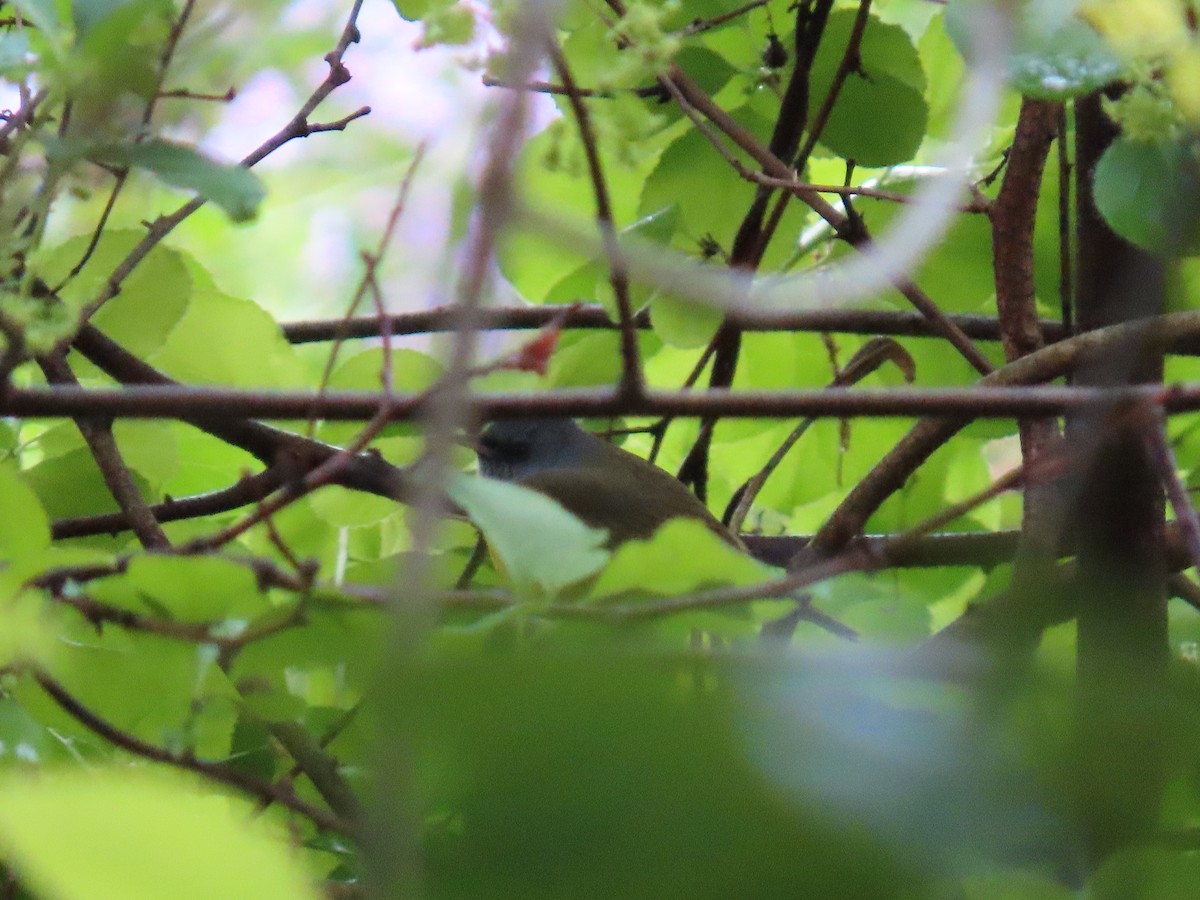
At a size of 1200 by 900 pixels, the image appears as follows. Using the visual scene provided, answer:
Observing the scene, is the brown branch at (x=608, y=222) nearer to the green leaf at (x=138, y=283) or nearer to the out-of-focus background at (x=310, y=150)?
the out-of-focus background at (x=310, y=150)

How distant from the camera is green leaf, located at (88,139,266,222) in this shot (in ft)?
1.99

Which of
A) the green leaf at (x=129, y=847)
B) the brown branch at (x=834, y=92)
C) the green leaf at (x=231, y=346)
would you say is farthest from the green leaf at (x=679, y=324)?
the green leaf at (x=129, y=847)

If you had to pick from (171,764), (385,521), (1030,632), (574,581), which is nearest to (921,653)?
(1030,632)

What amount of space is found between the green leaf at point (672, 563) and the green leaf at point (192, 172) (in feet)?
0.87

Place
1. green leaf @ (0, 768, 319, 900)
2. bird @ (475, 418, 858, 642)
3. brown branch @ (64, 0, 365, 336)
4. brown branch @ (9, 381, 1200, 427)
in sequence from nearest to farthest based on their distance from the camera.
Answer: green leaf @ (0, 768, 319, 900) < brown branch @ (9, 381, 1200, 427) < brown branch @ (64, 0, 365, 336) < bird @ (475, 418, 858, 642)

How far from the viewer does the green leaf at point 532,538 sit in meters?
Result: 0.47

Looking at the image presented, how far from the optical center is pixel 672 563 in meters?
0.48

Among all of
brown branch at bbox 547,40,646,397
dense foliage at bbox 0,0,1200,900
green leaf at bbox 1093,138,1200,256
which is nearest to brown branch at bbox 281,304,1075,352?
dense foliage at bbox 0,0,1200,900

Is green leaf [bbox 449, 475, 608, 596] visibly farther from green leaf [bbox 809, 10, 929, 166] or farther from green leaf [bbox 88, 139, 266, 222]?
green leaf [bbox 809, 10, 929, 166]

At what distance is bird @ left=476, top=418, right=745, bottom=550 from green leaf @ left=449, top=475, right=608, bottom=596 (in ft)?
2.88

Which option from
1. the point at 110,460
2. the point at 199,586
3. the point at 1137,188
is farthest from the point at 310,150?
the point at 199,586

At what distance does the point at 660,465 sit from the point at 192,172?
41.3 inches

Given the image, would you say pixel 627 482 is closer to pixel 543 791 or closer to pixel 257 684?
pixel 257 684

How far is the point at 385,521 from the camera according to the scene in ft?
3.60
